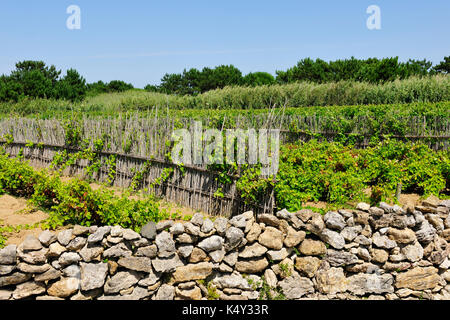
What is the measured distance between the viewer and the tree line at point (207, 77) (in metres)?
31.2

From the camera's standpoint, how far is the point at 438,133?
440 inches

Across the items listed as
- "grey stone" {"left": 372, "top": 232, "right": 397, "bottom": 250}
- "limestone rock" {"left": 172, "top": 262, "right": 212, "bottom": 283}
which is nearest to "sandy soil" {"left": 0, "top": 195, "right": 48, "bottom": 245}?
"limestone rock" {"left": 172, "top": 262, "right": 212, "bottom": 283}

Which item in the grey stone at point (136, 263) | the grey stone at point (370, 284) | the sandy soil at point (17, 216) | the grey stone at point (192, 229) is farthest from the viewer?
the sandy soil at point (17, 216)

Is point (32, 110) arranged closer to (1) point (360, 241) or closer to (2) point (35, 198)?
(2) point (35, 198)

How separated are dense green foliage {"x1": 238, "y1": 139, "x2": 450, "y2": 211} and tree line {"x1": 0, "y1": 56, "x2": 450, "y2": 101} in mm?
18453

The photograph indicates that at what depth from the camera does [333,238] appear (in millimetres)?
5496

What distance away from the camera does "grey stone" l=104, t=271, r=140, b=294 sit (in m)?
4.95

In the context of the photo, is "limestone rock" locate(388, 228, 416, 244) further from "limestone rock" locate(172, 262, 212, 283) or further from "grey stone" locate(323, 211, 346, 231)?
"limestone rock" locate(172, 262, 212, 283)

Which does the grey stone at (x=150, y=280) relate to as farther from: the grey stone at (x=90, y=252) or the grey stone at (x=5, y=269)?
the grey stone at (x=5, y=269)

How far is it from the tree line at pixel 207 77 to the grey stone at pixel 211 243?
22.8 metres

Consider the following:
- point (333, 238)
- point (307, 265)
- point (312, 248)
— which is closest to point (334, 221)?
point (333, 238)

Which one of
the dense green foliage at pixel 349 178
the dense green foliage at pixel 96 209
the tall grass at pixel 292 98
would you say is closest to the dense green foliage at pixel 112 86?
the tall grass at pixel 292 98

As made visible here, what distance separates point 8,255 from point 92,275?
1.12 m

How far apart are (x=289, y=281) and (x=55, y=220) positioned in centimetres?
382
